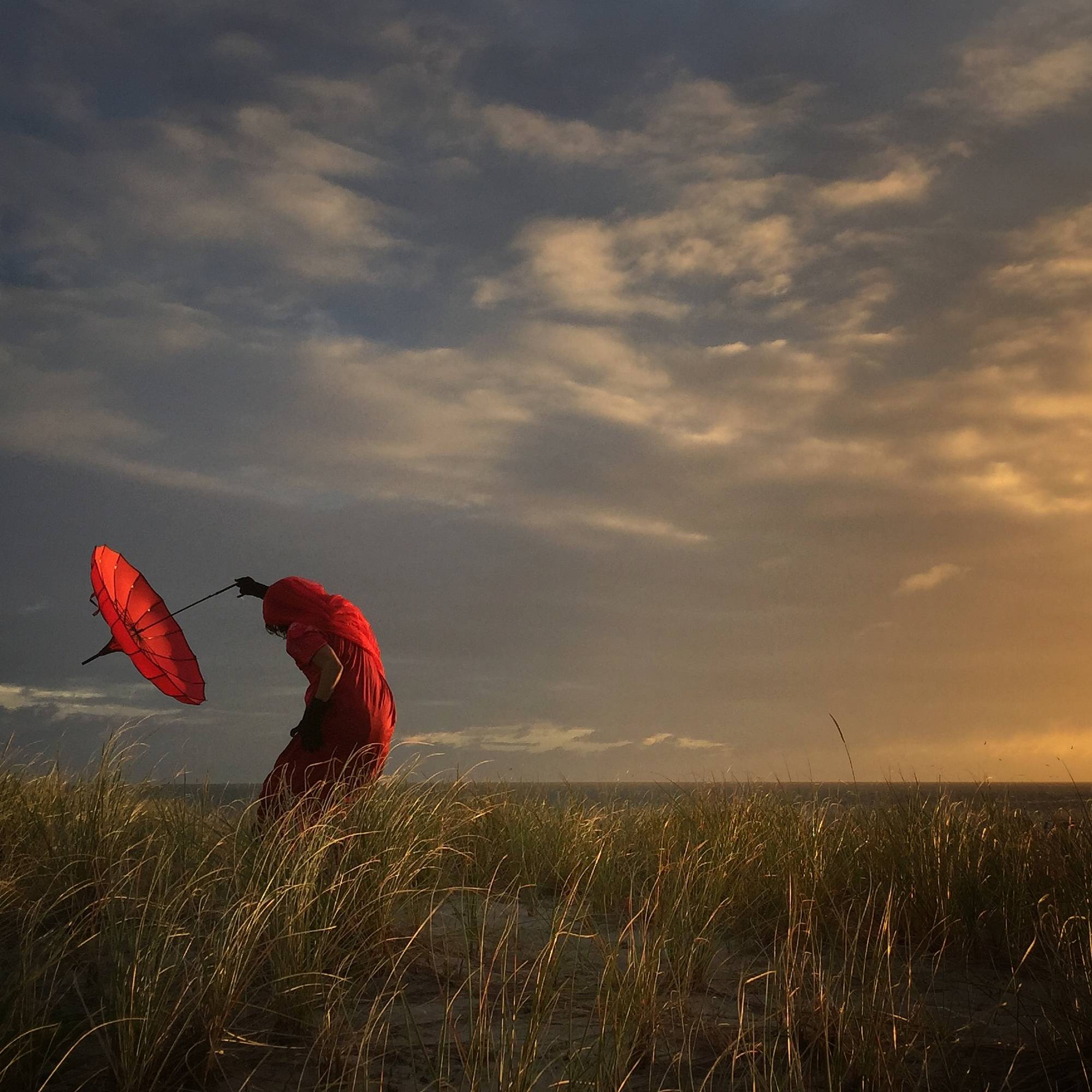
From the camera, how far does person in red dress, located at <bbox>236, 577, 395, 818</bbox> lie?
6.09 metres

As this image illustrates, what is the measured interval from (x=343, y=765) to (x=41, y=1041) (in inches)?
106

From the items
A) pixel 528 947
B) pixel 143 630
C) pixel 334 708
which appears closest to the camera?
pixel 528 947

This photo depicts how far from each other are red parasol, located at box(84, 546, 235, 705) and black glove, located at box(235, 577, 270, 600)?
33 centimetres

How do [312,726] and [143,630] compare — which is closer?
[312,726]

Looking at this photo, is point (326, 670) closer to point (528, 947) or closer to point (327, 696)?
point (327, 696)

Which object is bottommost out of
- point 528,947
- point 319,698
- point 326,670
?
point 528,947

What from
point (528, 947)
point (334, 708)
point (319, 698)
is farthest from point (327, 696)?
point (528, 947)

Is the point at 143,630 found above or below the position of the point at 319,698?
above

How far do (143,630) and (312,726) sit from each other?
93.8 inches

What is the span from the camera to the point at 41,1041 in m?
3.48

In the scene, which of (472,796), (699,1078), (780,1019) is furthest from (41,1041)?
(472,796)

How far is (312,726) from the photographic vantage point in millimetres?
6109

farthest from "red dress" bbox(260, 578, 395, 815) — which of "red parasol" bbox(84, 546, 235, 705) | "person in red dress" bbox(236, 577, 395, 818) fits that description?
"red parasol" bbox(84, 546, 235, 705)

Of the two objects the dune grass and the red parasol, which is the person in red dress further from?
the red parasol
